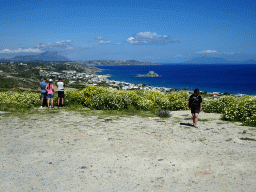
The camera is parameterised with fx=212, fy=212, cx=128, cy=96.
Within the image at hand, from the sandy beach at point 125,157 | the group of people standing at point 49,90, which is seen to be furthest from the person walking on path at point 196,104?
the group of people standing at point 49,90

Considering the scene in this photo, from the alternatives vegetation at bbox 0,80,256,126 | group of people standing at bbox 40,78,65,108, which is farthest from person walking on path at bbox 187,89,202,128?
group of people standing at bbox 40,78,65,108

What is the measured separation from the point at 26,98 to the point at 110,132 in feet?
27.6

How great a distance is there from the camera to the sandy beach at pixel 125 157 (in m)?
4.27

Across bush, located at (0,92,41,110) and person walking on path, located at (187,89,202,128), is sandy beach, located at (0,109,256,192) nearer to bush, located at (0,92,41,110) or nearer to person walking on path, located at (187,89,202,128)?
person walking on path, located at (187,89,202,128)

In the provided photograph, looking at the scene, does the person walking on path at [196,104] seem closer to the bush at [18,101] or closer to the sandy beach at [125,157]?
the sandy beach at [125,157]

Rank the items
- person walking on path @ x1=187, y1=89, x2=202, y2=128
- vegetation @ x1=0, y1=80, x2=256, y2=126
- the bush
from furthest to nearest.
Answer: the bush
vegetation @ x1=0, y1=80, x2=256, y2=126
person walking on path @ x1=187, y1=89, x2=202, y2=128

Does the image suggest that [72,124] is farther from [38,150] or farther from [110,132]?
[38,150]

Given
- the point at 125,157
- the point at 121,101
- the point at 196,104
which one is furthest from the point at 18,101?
the point at 196,104

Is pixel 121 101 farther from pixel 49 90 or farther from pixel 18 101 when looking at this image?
pixel 18 101

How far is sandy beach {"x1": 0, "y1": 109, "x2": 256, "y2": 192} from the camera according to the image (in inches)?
168

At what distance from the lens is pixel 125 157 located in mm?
5508

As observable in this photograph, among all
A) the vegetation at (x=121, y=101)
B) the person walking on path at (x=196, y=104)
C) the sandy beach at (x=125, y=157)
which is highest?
the person walking on path at (x=196, y=104)

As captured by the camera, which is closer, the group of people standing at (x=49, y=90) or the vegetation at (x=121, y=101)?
the vegetation at (x=121, y=101)

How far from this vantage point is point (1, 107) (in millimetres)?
12398
